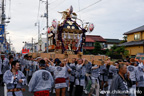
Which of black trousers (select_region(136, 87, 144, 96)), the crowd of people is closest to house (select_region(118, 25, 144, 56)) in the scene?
the crowd of people

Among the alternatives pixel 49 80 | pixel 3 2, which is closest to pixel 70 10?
pixel 3 2

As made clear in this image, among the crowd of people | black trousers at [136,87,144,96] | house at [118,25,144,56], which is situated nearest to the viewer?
the crowd of people

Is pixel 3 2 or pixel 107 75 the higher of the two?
pixel 3 2

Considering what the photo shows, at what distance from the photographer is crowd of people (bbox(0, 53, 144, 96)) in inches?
167

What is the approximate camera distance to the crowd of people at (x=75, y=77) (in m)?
4.23

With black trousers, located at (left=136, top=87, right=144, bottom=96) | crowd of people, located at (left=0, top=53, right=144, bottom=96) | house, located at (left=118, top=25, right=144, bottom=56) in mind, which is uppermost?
house, located at (left=118, top=25, right=144, bottom=56)

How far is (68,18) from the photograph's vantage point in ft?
62.4

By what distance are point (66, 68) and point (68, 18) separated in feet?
41.6

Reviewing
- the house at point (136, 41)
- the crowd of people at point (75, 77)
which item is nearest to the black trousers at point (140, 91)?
the crowd of people at point (75, 77)

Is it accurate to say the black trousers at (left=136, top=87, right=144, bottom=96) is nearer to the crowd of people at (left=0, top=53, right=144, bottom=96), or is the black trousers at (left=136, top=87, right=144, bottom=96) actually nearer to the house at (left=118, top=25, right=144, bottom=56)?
the crowd of people at (left=0, top=53, right=144, bottom=96)

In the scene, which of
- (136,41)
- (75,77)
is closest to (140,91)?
(75,77)

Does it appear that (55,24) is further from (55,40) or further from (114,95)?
(114,95)

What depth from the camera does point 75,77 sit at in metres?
7.38

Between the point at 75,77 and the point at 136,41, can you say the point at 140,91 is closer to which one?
the point at 75,77
